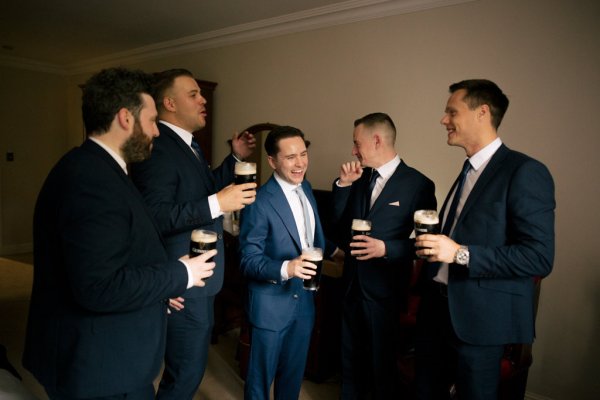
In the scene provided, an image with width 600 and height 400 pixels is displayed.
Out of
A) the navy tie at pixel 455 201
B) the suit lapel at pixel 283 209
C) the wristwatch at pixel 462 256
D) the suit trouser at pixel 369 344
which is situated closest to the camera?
the wristwatch at pixel 462 256

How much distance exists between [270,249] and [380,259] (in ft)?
1.97

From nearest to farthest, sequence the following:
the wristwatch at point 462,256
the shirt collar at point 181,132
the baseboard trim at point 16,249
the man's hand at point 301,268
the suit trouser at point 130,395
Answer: the suit trouser at point 130,395
the wristwatch at point 462,256
the man's hand at point 301,268
the shirt collar at point 181,132
the baseboard trim at point 16,249

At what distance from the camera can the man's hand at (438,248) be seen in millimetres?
1558

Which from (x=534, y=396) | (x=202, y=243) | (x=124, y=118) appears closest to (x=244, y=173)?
(x=202, y=243)

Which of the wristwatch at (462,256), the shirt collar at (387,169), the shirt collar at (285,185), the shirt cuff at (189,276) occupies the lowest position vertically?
the shirt cuff at (189,276)

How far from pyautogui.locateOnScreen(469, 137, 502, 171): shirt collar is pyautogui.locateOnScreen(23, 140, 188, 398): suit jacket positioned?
50.6 inches

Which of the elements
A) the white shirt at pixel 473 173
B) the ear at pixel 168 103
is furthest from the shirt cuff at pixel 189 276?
the white shirt at pixel 473 173

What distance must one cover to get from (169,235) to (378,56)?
95.4 inches

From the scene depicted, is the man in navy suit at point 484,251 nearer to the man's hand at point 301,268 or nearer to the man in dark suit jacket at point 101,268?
the man's hand at point 301,268

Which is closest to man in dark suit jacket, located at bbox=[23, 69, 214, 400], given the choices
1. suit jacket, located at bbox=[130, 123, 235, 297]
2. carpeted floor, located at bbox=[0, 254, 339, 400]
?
suit jacket, located at bbox=[130, 123, 235, 297]

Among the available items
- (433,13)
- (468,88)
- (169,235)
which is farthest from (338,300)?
(433,13)

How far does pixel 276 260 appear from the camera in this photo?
6.19 feet

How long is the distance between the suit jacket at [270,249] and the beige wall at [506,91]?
1674 millimetres

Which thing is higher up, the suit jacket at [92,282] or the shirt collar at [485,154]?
the shirt collar at [485,154]
